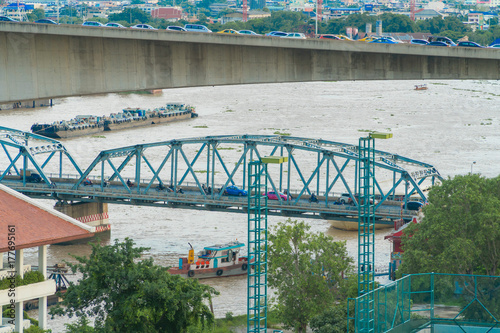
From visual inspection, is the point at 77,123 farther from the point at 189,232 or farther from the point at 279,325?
the point at 279,325

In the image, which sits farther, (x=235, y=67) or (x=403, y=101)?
(x=403, y=101)

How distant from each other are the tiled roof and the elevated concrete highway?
3295mm

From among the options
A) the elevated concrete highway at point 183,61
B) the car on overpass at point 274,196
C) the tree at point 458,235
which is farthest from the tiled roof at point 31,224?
the car on overpass at point 274,196

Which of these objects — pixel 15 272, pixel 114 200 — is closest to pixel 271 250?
pixel 15 272

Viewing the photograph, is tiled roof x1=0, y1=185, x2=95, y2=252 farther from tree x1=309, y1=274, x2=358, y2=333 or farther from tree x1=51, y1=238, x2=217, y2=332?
tree x1=309, y1=274, x2=358, y2=333

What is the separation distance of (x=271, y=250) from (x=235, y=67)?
695 centimetres

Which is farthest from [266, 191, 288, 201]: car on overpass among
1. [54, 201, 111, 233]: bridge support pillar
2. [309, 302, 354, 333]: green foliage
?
[309, 302, 354, 333]: green foliage

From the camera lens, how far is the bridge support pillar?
171ft

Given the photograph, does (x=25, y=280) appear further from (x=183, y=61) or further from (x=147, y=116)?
(x=147, y=116)

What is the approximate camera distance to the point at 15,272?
837 inches

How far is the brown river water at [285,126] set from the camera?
47531 millimetres

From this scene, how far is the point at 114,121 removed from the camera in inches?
3578

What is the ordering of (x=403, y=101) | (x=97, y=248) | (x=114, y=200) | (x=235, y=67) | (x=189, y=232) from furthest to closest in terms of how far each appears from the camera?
1. (x=403, y=101)
2. (x=114, y=200)
3. (x=189, y=232)
4. (x=235, y=67)
5. (x=97, y=248)

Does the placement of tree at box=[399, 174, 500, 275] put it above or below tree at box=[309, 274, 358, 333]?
above
